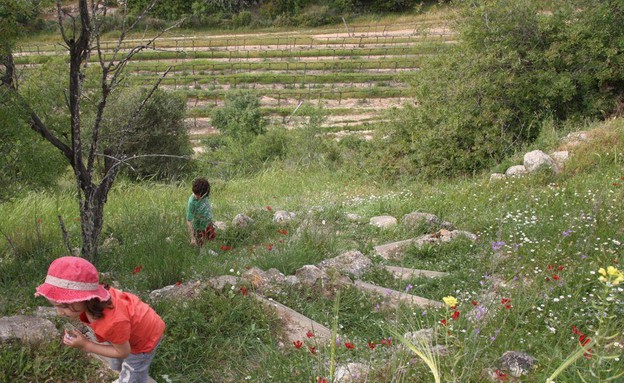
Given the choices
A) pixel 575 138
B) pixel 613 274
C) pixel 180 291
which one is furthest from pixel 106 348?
pixel 575 138

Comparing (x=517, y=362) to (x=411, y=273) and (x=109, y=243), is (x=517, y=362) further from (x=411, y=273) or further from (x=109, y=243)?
(x=109, y=243)

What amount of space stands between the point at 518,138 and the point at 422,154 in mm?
1661

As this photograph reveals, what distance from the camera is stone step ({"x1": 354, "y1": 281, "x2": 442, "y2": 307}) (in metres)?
4.16

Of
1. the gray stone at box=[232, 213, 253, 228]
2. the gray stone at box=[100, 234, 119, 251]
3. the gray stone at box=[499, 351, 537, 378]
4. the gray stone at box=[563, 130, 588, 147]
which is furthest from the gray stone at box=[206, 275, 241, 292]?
the gray stone at box=[563, 130, 588, 147]

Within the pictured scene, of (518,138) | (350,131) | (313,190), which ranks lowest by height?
(350,131)

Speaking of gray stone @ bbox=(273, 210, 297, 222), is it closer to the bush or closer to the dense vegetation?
the dense vegetation

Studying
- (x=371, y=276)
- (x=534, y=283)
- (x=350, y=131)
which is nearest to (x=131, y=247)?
(x=371, y=276)

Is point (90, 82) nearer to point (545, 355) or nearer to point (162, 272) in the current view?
point (162, 272)

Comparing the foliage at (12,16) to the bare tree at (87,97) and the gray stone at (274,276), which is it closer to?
the bare tree at (87,97)

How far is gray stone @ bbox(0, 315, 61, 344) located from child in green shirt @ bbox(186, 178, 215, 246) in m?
2.43

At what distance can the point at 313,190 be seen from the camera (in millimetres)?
9602

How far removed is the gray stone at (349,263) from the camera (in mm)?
4840

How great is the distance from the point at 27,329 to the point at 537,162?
21.5ft

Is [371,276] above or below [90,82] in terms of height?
below
